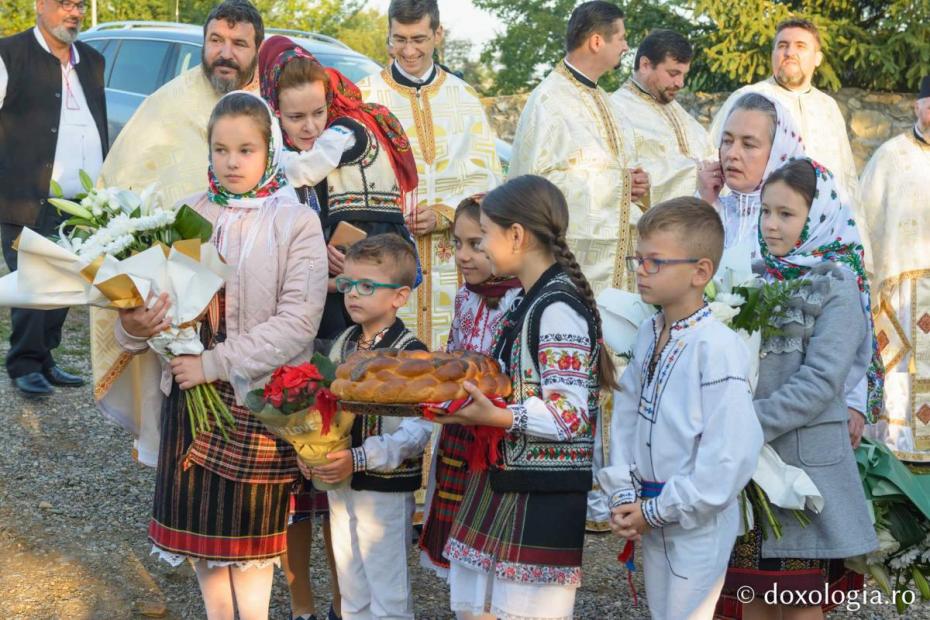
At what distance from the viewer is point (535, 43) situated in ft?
91.9

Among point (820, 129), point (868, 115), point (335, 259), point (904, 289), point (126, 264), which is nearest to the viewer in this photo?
point (126, 264)

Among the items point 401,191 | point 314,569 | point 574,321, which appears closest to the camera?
point 574,321

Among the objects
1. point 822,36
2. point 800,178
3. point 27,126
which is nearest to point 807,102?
point 800,178

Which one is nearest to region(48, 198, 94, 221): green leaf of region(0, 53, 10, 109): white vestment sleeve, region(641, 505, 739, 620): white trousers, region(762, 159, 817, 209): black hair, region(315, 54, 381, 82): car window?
region(641, 505, 739, 620): white trousers

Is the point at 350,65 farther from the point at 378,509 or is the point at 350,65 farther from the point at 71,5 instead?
the point at 378,509

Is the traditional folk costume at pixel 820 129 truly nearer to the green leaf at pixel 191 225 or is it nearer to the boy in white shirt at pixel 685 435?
the boy in white shirt at pixel 685 435

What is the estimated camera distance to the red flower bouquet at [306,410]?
325cm

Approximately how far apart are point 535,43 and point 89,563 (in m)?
24.5

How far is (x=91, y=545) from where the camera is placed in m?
5.18

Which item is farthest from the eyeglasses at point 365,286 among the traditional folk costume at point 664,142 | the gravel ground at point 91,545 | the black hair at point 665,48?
the black hair at point 665,48

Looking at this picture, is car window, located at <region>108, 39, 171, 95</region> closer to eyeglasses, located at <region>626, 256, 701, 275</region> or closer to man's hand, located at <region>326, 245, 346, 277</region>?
man's hand, located at <region>326, 245, 346, 277</region>

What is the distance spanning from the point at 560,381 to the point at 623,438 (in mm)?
382

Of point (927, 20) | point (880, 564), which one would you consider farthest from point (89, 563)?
point (927, 20)

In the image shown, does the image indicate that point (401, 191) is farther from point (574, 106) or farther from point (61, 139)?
point (61, 139)
